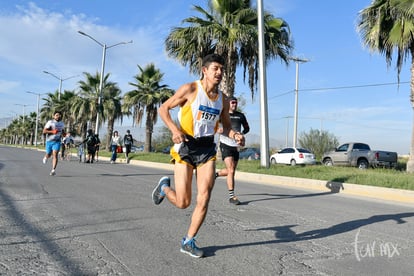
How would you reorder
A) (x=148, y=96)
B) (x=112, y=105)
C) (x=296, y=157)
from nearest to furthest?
(x=296, y=157) → (x=148, y=96) → (x=112, y=105)

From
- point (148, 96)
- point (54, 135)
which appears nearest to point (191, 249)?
point (54, 135)

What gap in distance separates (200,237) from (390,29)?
13809 millimetres

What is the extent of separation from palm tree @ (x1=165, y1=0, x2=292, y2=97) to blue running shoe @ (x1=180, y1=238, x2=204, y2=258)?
47.1 feet

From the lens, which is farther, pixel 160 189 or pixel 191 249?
Result: pixel 160 189

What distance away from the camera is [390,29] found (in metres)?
14.9

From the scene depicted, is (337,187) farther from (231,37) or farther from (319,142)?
(319,142)

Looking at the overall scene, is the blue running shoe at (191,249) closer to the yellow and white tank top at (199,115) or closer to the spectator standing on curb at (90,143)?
the yellow and white tank top at (199,115)

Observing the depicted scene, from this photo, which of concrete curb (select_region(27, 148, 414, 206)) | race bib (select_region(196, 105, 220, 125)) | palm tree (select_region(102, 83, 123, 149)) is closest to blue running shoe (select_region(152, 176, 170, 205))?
race bib (select_region(196, 105, 220, 125))

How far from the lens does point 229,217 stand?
552cm

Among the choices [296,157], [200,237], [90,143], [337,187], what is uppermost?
[90,143]

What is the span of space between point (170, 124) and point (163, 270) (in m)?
1.33

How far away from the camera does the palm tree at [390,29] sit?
13.9 meters

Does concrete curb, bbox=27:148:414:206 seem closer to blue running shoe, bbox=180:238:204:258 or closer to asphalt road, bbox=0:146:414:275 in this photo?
asphalt road, bbox=0:146:414:275

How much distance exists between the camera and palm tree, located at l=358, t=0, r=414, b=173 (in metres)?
13.9
